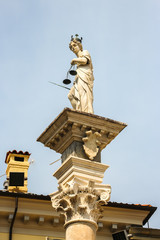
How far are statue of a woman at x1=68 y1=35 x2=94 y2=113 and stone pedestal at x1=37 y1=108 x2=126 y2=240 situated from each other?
0.78 metres

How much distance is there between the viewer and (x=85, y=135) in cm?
1268

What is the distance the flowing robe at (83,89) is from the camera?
1344 cm

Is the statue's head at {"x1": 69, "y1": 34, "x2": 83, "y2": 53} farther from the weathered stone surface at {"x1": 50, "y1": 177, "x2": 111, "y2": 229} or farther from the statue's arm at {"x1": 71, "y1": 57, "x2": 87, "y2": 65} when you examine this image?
the weathered stone surface at {"x1": 50, "y1": 177, "x2": 111, "y2": 229}

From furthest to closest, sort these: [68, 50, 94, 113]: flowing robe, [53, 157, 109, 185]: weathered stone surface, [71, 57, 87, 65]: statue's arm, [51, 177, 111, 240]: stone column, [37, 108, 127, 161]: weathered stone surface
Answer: [71, 57, 87, 65]: statue's arm < [68, 50, 94, 113]: flowing robe < [37, 108, 127, 161]: weathered stone surface < [53, 157, 109, 185]: weathered stone surface < [51, 177, 111, 240]: stone column

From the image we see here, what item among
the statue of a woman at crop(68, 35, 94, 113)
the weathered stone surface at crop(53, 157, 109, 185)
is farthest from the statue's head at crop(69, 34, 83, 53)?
the weathered stone surface at crop(53, 157, 109, 185)

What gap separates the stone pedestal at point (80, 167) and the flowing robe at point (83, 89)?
78 cm

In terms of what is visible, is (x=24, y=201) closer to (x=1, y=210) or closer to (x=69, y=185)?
(x=1, y=210)

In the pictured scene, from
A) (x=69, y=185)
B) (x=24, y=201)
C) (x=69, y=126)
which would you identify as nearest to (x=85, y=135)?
(x=69, y=126)

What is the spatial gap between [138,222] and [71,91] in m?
9.80

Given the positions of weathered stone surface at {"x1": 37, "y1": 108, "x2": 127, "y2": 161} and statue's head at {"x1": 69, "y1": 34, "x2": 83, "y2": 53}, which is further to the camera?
statue's head at {"x1": 69, "y1": 34, "x2": 83, "y2": 53}

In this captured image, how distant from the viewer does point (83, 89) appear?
13852 mm

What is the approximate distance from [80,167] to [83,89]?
2.30 metres

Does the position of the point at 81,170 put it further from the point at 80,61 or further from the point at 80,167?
the point at 80,61

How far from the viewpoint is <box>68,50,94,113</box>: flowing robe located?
13.4 metres
